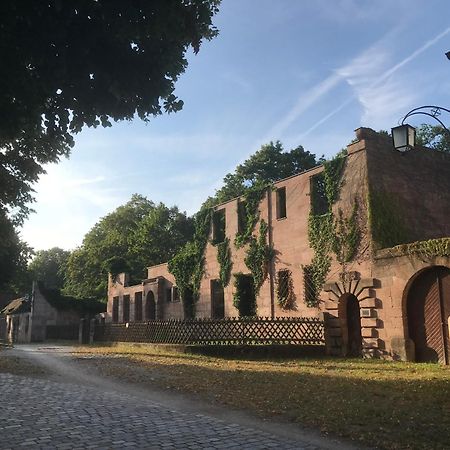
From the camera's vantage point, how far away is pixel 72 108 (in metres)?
6.02

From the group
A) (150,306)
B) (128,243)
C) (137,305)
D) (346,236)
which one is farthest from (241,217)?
(128,243)

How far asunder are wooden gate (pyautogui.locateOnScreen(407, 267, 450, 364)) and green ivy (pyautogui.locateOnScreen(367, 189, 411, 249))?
310cm

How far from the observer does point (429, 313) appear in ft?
54.1

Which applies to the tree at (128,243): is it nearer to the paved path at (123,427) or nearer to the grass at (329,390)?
the grass at (329,390)

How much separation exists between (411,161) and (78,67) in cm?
1907

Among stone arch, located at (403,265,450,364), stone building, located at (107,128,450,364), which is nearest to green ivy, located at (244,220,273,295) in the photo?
stone building, located at (107,128,450,364)

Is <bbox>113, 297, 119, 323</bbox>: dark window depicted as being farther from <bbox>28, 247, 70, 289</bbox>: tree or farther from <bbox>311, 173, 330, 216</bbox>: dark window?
<bbox>28, 247, 70, 289</bbox>: tree

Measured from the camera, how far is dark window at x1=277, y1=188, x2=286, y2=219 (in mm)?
25047

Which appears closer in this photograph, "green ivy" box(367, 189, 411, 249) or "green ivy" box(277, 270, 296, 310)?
"green ivy" box(367, 189, 411, 249)

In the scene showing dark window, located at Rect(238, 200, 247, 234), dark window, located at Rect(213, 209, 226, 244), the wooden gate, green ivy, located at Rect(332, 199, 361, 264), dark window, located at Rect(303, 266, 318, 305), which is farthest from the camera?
dark window, located at Rect(213, 209, 226, 244)

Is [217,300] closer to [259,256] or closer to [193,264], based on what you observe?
[193,264]

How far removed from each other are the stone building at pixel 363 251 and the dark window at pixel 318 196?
5cm

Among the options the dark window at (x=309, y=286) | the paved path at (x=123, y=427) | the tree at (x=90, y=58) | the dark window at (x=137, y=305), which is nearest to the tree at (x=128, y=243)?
the dark window at (x=137, y=305)

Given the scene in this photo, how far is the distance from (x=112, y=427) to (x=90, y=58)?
184 inches
